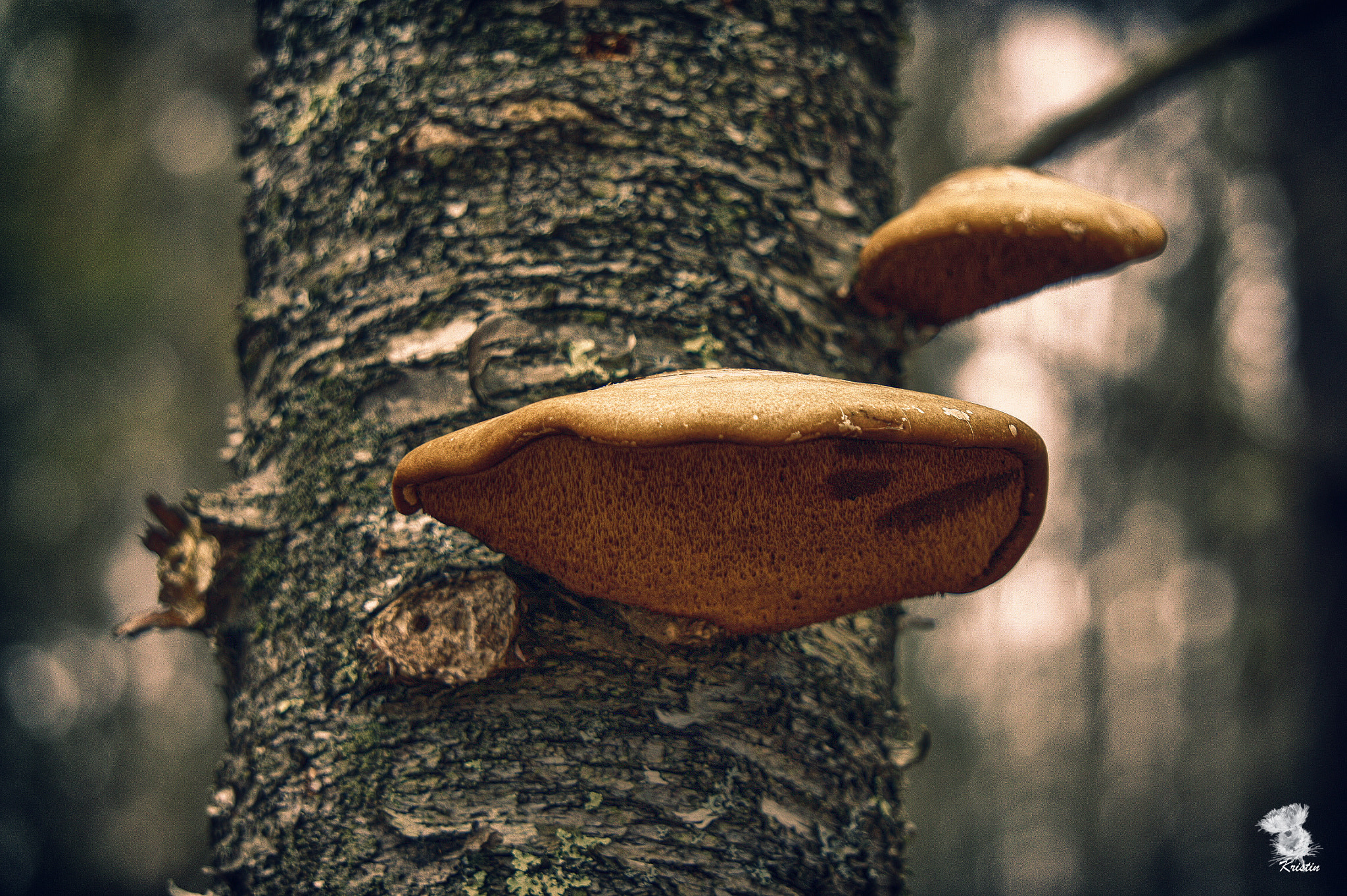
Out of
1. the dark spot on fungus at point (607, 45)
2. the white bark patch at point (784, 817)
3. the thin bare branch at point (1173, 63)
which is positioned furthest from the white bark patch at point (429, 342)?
the thin bare branch at point (1173, 63)

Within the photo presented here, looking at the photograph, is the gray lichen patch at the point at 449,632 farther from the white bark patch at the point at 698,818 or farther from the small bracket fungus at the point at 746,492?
the white bark patch at the point at 698,818

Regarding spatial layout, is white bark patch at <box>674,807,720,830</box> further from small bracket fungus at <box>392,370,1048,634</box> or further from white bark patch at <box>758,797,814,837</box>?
small bracket fungus at <box>392,370,1048,634</box>

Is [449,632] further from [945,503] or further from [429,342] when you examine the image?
[945,503]

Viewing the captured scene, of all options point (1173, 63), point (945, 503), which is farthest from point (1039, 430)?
point (945, 503)

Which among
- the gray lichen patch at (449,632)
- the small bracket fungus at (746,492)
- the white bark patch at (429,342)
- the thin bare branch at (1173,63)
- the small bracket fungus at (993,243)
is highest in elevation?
the thin bare branch at (1173,63)

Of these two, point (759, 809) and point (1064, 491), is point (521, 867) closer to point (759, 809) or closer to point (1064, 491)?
point (759, 809)

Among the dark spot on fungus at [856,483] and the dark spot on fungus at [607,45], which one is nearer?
the dark spot on fungus at [856,483]
